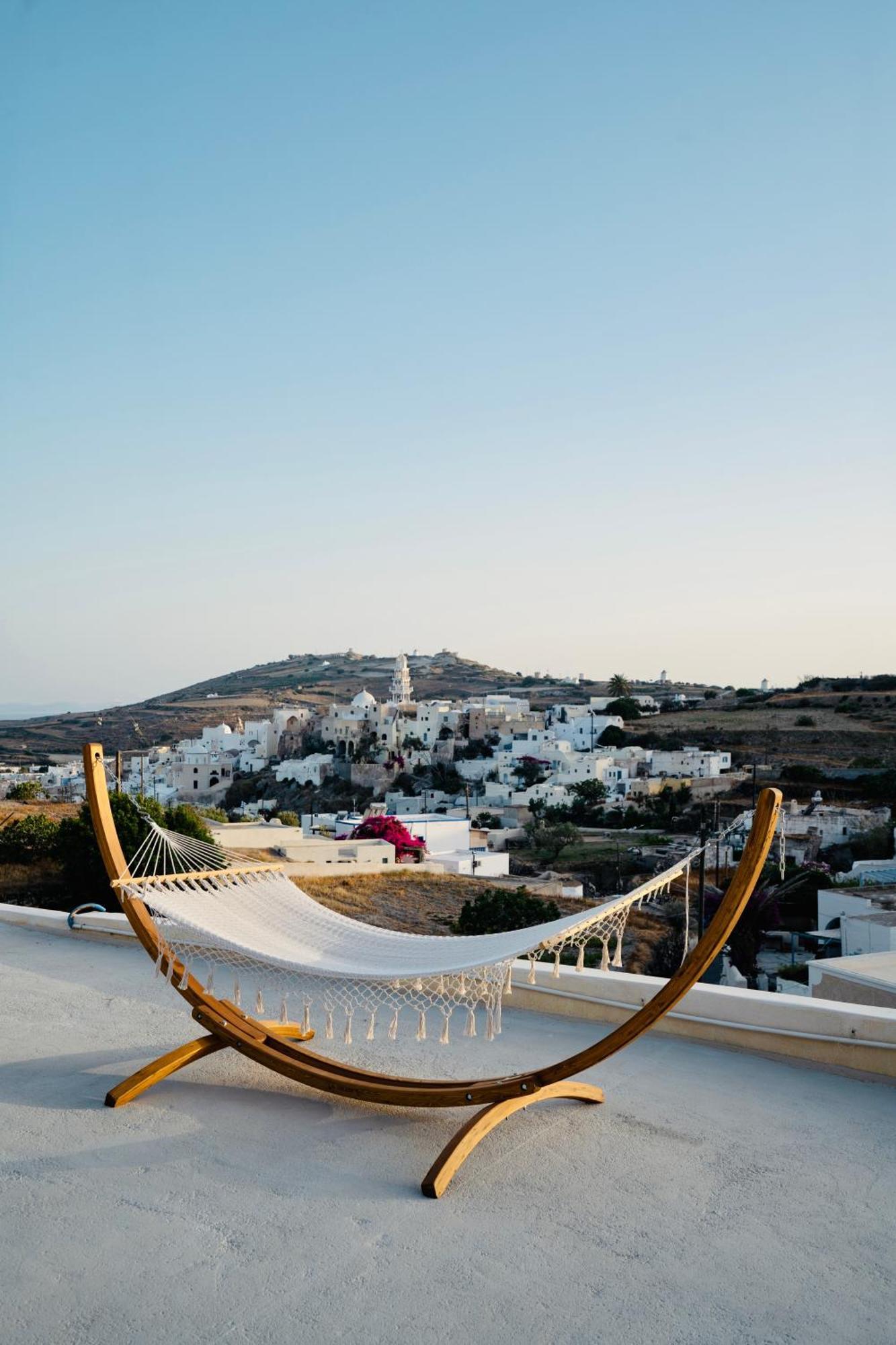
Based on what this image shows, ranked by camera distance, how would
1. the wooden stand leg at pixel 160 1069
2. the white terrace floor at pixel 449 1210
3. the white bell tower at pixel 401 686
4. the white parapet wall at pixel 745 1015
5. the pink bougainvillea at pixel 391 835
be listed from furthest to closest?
the white bell tower at pixel 401 686 < the pink bougainvillea at pixel 391 835 < the white parapet wall at pixel 745 1015 < the wooden stand leg at pixel 160 1069 < the white terrace floor at pixel 449 1210

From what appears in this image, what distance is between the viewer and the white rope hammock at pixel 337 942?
2.38 metres

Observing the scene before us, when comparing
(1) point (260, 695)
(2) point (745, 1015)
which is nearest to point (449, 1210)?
(2) point (745, 1015)

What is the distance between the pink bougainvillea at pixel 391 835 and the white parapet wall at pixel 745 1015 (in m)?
17.3

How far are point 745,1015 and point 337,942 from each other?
1211 millimetres

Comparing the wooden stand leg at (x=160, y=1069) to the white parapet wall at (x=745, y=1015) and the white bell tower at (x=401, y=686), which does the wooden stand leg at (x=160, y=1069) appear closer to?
the white parapet wall at (x=745, y=1015)

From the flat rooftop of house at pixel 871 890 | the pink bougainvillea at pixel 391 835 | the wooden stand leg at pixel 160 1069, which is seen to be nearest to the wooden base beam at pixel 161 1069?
the wooden stand leg at pixel 160 1069

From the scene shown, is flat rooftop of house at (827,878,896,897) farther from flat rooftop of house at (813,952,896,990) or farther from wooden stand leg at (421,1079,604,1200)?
wooden stand leg at (421,1079,604,1200)

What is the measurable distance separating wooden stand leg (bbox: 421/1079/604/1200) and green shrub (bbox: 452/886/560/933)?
31.5 ft

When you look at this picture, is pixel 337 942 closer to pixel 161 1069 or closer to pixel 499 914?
pixel 161 1069

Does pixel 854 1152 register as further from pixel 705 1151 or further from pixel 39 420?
pixel 39 420

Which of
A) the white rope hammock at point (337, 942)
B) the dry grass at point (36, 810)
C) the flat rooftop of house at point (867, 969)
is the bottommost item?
the dry grass at point (36, 810)

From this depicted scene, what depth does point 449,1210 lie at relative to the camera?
82.4 inches

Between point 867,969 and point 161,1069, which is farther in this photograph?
point 867,969

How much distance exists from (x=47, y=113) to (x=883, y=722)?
37.8 m
